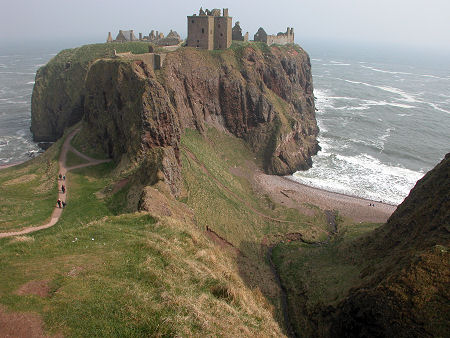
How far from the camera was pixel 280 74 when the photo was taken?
238 ft

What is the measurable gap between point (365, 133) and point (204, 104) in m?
49.0

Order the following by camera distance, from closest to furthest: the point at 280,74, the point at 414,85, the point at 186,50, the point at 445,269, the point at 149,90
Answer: the point at 445,269 < the point at 149,90 < the point at 186,50 < the point at 280,74 < the point at 414,85

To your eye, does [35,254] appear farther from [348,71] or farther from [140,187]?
[348,71]

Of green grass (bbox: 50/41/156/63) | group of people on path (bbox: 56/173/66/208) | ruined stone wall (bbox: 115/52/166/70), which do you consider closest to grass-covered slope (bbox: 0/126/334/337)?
group of people on path (bbox: 56/173/66/208)

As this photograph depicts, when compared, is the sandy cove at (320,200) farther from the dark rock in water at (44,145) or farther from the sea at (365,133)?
the dark rock in water at (44,145)

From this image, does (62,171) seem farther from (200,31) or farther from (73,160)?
(200,31)

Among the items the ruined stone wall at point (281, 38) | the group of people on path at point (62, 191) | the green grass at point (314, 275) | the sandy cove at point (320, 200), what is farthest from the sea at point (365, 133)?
the group of people on path at point (62, 191)

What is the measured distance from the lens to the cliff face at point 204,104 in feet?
125

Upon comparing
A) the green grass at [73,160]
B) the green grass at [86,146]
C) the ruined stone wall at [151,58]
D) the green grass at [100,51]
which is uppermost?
the green grass at [100,51]

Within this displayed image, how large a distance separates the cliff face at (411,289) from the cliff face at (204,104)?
2028 cm

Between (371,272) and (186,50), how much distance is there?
49961 millimetres

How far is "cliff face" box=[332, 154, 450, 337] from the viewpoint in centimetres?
1648

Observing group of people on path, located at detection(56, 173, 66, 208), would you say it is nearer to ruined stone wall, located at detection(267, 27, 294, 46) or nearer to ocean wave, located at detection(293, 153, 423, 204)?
ocean wave, located at detection(293, 153, 423, 204)

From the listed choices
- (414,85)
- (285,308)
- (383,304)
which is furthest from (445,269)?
(414,85)
